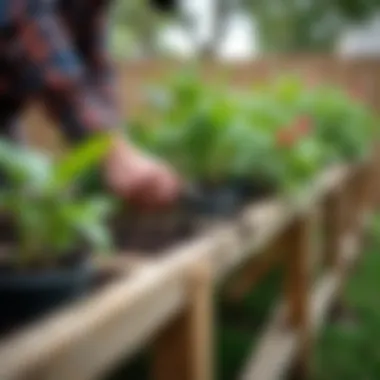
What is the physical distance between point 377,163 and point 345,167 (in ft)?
0.84

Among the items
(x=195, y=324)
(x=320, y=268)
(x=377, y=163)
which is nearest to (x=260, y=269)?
(x=320, y=268)

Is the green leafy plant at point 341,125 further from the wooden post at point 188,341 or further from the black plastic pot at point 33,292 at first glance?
the black plastic pot at point 33,292

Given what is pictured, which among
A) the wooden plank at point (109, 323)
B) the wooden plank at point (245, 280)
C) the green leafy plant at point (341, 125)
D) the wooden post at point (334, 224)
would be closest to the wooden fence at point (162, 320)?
the wooden plank at point (109, 323)

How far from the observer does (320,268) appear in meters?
1.89

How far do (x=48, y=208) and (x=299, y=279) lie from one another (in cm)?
91

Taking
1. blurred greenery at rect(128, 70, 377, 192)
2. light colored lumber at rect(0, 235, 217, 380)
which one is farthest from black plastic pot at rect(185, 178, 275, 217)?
light colored lumber at rect(0, 235, 217, 380)

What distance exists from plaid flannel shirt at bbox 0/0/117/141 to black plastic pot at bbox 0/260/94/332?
0.11 meters

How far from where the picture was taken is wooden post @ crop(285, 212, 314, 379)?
1310 millimetres

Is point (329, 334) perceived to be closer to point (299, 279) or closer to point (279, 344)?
point (279, 344)

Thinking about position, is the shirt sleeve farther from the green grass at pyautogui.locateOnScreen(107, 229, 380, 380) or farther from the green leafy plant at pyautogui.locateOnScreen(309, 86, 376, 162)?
the green leafy plant at pyautogui.locateOnScreen(309, 86, 376, 162)

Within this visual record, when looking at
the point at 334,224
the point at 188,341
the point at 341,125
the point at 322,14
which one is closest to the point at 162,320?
the point at 188,341

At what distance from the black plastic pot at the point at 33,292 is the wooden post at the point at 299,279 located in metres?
0.81

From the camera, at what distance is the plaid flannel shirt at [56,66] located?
0.48 meters

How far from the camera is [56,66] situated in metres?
0.55
